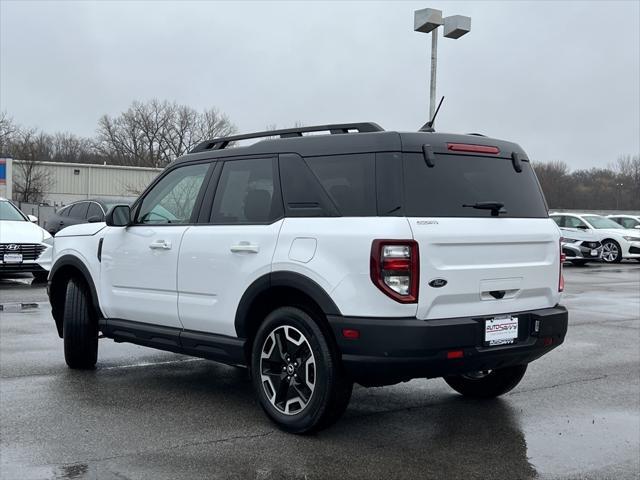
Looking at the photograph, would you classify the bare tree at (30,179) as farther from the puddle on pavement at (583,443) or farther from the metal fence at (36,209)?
the puddle on pavement at (583,443)

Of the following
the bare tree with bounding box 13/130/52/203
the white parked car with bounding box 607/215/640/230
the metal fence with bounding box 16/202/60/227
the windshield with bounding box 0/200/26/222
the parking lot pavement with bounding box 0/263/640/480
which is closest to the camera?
the parking lot pavement with bounding box 0/263/640/480

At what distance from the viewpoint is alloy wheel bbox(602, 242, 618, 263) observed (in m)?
26.0

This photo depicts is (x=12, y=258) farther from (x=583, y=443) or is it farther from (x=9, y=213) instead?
(x=583, y=443)

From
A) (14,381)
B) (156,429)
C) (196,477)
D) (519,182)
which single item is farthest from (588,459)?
(14,381)

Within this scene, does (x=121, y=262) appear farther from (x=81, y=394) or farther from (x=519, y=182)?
(x=519, y=182)

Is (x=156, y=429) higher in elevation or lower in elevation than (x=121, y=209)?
lower

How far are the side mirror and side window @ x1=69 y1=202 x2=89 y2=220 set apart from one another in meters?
12.1

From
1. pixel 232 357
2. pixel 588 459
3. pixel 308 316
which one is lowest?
pixel 588 459

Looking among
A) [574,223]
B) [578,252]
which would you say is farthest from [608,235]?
[578,252]

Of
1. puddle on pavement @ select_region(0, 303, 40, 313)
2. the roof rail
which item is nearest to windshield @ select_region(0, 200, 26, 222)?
puddle on pavement @ select_region(0, 303, 40, 313)

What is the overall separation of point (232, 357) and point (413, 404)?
154 centimetres

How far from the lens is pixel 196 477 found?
427cm

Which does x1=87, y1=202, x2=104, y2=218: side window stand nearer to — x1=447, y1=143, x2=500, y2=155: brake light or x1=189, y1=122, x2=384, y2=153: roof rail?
x1=189, y1=122, x2=384, y2=153: roof rail

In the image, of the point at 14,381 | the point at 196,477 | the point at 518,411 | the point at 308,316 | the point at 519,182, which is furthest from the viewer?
the point at 14,381
